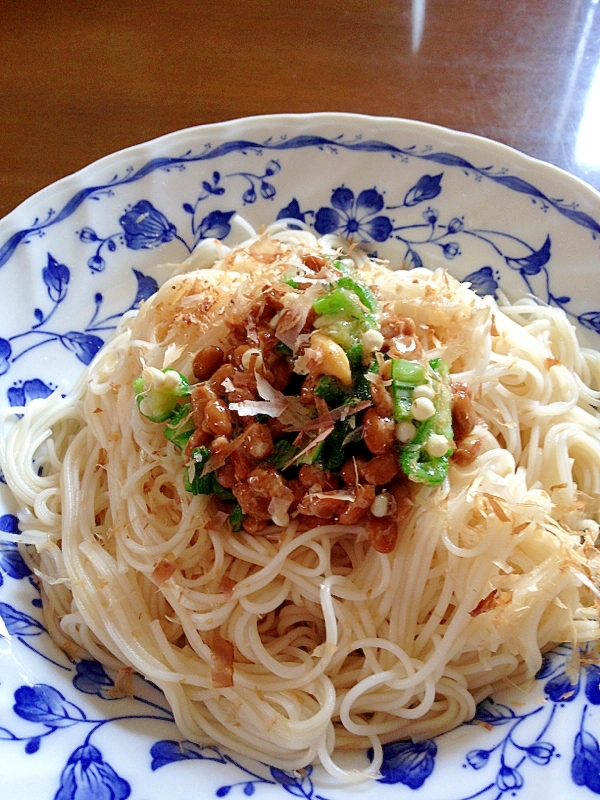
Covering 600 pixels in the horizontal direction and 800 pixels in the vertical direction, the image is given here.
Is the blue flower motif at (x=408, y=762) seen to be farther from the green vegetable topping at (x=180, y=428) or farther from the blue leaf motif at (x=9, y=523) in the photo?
the blue leaf motif at (x=9, y=523)

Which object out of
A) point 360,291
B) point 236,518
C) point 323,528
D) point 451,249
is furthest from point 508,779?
point 451,249

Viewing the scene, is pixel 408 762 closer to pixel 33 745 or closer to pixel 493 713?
pixel 493 713

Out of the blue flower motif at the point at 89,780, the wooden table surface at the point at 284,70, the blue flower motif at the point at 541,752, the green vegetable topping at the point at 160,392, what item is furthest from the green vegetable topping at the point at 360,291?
the wooden table surface at the point at 284,70

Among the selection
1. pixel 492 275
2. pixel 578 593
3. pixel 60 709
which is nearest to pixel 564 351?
pixel 492 275

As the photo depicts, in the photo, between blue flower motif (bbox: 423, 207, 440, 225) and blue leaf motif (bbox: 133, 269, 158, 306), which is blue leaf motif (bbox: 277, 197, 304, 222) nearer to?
blue flower motif (bbox: 423, 207, 440, 225)

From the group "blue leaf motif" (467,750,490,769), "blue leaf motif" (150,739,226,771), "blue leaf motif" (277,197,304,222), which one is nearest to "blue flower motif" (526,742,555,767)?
"blue leaf motif" (467,750,490,769)
